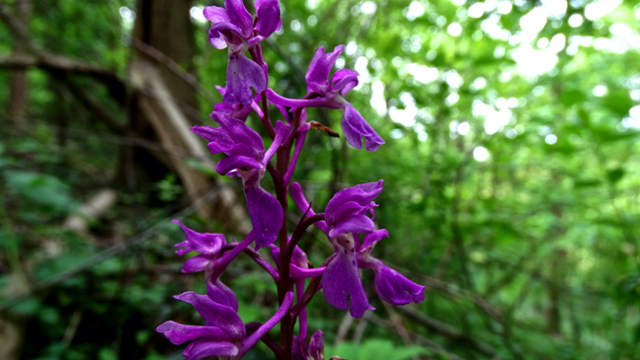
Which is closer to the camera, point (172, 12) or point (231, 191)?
point (231, 191)

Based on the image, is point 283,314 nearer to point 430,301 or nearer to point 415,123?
point 415,123

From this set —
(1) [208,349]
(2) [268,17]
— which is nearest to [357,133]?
(2) [268,17]

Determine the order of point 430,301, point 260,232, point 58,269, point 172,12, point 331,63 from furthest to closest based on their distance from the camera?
point 172,12 < point 430,301 < point 58,269 < point 331,63 < point 260,232

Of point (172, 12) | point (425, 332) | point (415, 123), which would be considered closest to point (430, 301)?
point (425, 332)

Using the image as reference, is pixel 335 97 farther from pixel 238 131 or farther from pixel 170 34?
pixel 170 34

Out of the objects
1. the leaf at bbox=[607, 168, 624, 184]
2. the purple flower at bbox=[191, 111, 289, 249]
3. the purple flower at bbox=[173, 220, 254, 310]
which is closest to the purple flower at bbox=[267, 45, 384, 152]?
the purple flower at bbox=[191, 111, 289, 249]

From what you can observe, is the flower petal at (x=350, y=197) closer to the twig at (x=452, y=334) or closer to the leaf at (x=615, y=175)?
the leaf at (x=615, y=175)

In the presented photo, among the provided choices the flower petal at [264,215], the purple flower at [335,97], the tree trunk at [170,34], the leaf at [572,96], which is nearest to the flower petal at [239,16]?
the purple flower at [335,97]
